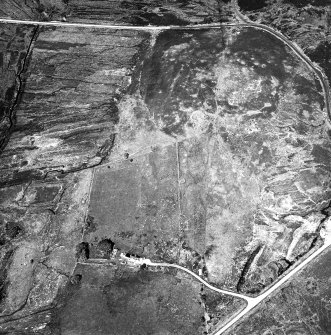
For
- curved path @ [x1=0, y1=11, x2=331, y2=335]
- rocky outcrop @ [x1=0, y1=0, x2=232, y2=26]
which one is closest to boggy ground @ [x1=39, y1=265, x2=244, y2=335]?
curved path @ [x1=0, y1=11, x2=331, y2=335]

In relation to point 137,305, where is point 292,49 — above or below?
above

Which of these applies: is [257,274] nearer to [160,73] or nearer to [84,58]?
[160,73]

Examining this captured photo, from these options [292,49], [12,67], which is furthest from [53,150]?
[292,49]

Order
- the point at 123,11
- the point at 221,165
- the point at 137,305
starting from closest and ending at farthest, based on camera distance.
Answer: the point at 137,305 → the point at 221,165 → the point at 123,11

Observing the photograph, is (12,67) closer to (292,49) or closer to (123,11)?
(123,11)

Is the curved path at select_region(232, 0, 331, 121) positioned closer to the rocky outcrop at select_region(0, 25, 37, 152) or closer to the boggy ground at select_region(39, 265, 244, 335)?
the boggy ground at select_region(39, 265, 244, 335)

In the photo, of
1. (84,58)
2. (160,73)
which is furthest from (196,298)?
(84,58)

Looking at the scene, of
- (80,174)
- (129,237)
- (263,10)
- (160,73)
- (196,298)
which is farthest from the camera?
(263,10)

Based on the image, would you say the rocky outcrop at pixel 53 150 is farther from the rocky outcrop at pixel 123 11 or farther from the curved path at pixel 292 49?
the rocky outcrop at pixel 123 11

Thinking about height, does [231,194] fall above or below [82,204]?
above

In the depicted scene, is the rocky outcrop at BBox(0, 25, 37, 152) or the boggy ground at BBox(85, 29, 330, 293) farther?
the rocky outcrop at BBox(0, 25, 37, 152)

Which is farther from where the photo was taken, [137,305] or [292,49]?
[292,49]
